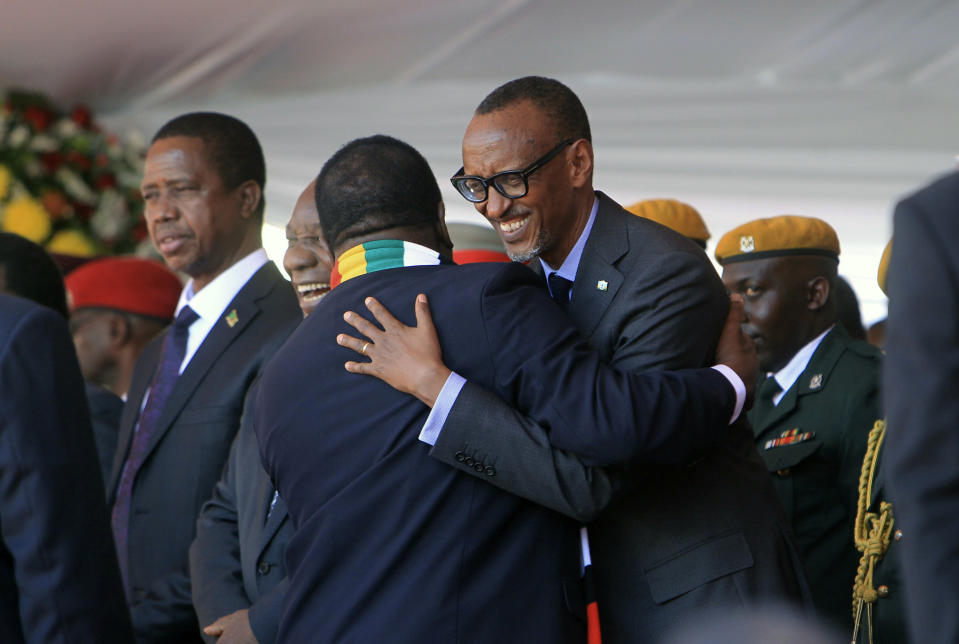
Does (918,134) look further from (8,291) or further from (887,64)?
(8,291)

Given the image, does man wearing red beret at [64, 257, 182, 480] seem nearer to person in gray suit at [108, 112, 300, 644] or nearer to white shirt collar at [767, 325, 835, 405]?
person in gray suit at [108, 112, 300, 644]

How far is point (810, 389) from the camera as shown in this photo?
365 cm

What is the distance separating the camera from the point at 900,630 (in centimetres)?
302

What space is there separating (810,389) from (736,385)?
1560 mm

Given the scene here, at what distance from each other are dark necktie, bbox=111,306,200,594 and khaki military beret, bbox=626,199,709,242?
1651 millimetres

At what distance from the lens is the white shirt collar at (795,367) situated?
149 inches

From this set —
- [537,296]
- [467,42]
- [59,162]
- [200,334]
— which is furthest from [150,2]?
[537,296]

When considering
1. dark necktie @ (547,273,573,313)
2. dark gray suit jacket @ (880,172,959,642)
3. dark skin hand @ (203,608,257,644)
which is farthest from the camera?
dark skin hand @ (203,608,257,644)

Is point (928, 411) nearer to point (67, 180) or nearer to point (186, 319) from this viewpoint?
point (186, 319)

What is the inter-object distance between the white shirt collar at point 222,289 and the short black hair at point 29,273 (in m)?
0.70

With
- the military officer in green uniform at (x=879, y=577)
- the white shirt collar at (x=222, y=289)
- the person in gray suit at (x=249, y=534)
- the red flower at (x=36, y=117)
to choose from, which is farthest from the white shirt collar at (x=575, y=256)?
the red flower at (x=36, y=117)

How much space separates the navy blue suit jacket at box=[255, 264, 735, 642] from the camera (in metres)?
2.04

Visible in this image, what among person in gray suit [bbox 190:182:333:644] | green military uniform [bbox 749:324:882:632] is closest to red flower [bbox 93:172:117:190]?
person in gray suit [bbox 190:182:333:644]

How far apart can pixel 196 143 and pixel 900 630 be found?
2.55 m
